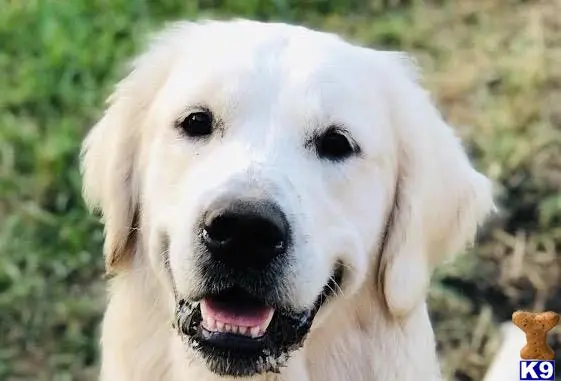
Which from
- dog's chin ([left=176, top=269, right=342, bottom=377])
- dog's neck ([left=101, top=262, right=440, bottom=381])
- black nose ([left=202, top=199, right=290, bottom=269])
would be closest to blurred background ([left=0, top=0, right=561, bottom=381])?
dog's neck ([left=101, top=262, right=440, bottom=381])

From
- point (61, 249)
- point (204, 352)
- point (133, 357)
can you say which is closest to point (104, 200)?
point (133, 357)

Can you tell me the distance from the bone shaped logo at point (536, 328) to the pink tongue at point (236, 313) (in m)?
0.57

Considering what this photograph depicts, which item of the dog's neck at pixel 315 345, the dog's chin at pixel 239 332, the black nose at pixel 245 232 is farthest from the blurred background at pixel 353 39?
the black nose at pixel 245 232

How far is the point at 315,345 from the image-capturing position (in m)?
2.32

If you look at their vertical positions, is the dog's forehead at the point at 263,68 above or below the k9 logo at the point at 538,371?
above

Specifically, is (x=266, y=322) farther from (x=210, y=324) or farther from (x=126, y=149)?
(x=126, y=149)

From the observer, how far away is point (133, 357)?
7.84 ft

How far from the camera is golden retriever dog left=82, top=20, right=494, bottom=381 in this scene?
200 centimetres

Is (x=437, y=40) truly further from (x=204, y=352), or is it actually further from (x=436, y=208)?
(x=204, y=352)

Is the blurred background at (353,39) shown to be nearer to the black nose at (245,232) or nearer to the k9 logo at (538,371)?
the k9 logo at (538,371)

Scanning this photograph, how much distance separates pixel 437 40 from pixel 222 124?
9.78 feet

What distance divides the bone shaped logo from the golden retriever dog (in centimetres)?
26

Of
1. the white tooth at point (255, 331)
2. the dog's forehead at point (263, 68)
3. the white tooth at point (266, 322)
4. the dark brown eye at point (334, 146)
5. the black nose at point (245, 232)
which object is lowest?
the white tooth at point (255, 331)

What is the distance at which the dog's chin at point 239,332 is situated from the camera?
6.68 ft
